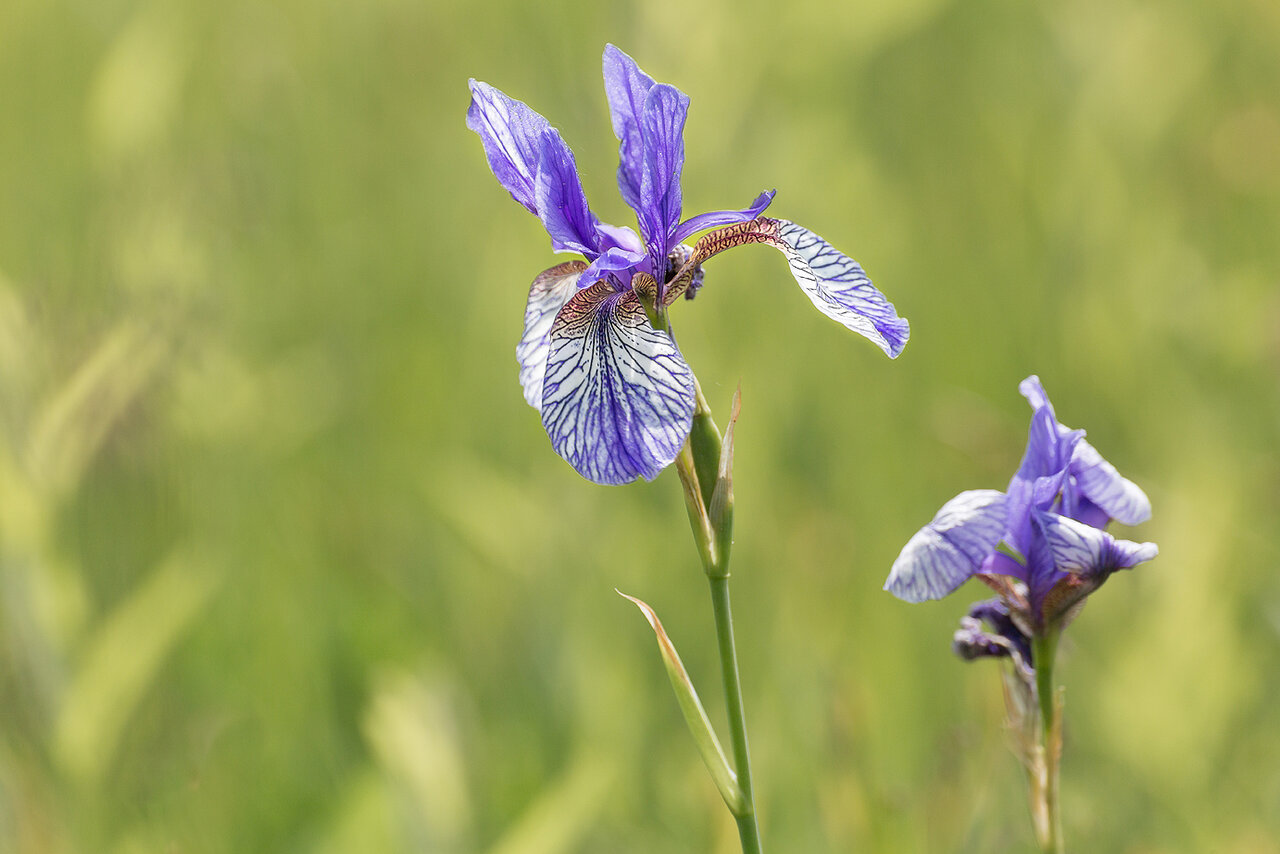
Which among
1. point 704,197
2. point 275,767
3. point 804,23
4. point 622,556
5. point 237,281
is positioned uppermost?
point 804,23

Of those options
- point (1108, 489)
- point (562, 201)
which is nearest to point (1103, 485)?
point (1108, 489)

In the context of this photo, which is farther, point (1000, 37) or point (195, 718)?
point (1000, 37)

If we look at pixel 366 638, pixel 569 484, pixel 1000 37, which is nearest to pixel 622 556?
pixel 569 484

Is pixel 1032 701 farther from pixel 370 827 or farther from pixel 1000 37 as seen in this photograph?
pixel 1000 37

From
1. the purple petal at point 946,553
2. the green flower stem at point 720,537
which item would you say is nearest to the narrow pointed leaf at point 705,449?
the green flower stem at point 720,537

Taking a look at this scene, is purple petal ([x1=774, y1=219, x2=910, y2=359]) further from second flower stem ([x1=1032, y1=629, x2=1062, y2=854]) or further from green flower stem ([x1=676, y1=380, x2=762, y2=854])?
second flower stem ([x1=1032, y1=629, x2=1062, y2=854])

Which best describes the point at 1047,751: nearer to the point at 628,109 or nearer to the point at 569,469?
the point at 628,109

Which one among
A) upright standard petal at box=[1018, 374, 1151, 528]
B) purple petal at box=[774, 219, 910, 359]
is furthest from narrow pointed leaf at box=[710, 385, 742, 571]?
upright standard petal at box=[1018, 374, 1151, 528]
